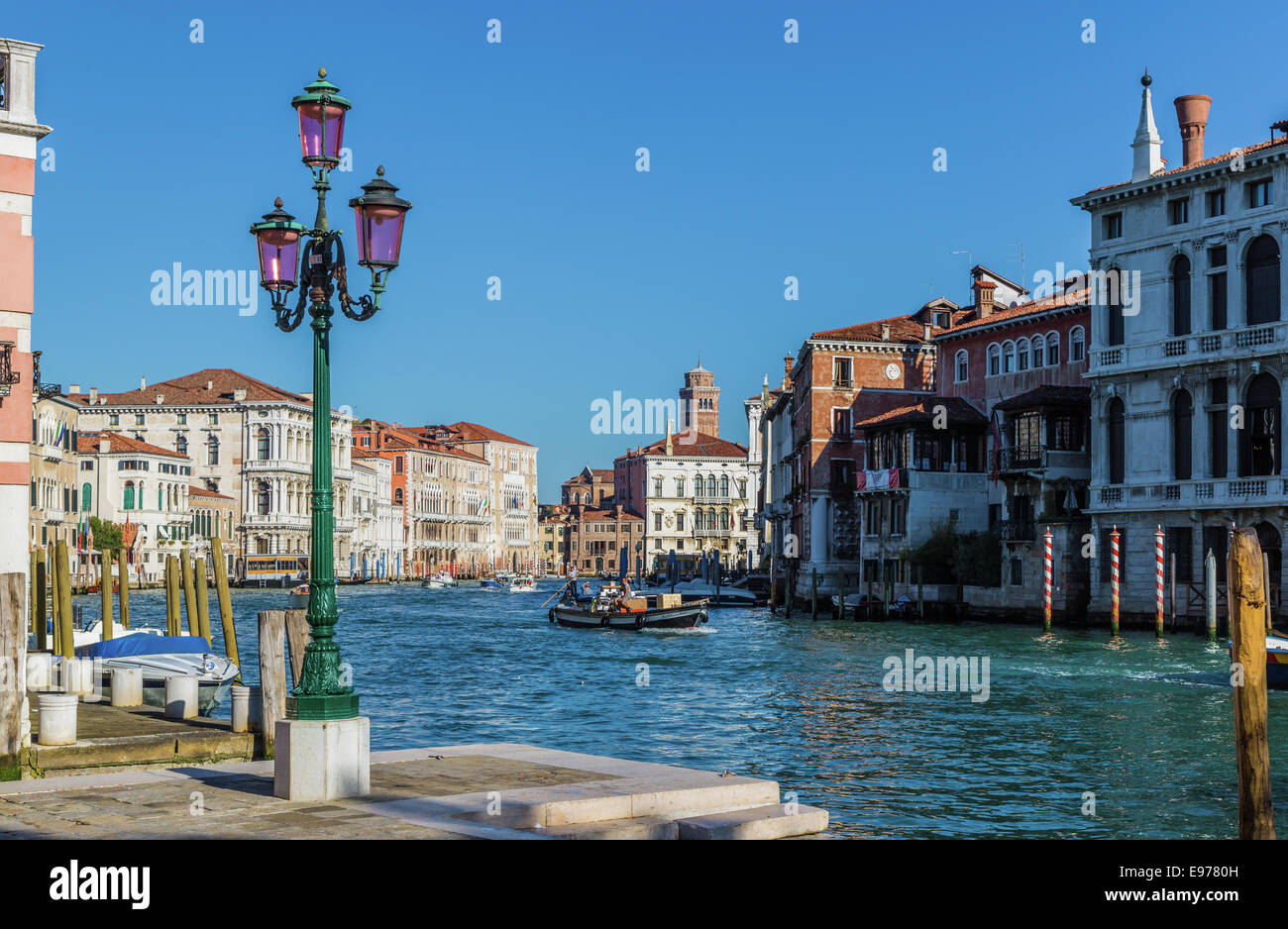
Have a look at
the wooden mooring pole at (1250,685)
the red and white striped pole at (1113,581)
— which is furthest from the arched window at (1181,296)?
the wooden mooring pole at (1250,685)

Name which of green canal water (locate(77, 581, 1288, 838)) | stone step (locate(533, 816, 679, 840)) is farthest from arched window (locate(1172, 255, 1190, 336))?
stone step (locate(533, 816, 679, 840))

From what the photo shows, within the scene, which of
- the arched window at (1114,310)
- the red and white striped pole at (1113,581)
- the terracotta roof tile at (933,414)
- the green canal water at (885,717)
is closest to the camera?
the green canal water at (885,717)

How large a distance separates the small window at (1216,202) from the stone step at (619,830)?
102 ft

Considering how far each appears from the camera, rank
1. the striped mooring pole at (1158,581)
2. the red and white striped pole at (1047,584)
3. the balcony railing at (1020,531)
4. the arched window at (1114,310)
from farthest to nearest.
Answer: the balcony railing at (1020,531)
the arched window at (1114,310)
the red and white striped pole at (1047,584)
the striped mooring pole at (1158,581)

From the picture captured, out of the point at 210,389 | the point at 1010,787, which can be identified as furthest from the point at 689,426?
the point at 1010,787

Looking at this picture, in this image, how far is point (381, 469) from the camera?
122m

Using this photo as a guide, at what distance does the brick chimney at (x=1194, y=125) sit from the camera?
38406 mm

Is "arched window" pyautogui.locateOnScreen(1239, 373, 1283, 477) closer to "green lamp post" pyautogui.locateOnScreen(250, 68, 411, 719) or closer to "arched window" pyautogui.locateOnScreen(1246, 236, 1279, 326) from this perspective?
Answer: "arched window" pyautogui.locateOnScreen(1246, 236, 1279, 326)

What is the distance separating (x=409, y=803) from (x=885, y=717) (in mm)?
13003

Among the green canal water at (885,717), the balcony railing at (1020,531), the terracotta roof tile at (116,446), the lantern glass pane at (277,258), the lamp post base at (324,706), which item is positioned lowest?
the green canal water at (885,717)

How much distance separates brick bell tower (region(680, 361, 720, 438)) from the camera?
166500 millimetres

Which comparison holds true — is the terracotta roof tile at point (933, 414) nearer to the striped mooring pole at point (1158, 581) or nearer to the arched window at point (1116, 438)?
the arched window at point (1116, 438)

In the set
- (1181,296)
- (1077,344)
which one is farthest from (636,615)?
(1181,296)

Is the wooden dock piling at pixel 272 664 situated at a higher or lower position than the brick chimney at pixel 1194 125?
lower
